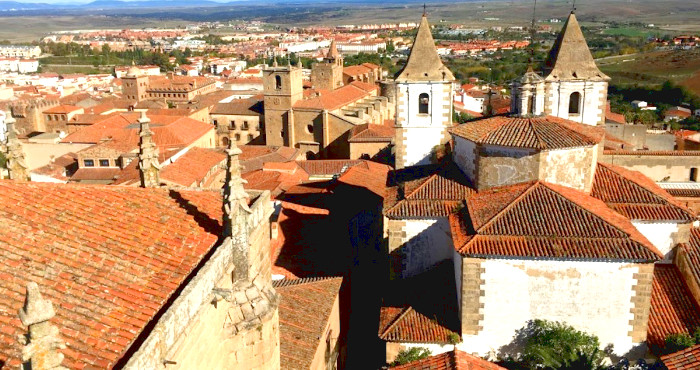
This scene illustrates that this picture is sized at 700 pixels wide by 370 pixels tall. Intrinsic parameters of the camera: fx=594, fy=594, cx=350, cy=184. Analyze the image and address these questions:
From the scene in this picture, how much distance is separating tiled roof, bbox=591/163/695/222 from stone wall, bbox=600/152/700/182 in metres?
6.93

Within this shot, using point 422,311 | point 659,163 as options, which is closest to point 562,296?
point 422,311

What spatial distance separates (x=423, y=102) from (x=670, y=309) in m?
10.1

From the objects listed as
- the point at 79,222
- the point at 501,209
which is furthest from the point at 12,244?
the point at 501,209

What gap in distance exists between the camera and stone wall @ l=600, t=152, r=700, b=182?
21.9 m

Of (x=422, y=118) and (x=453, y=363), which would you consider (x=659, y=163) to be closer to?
(x=422, y=118)

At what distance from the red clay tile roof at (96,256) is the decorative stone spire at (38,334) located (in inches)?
37.1

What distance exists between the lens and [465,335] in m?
13.1

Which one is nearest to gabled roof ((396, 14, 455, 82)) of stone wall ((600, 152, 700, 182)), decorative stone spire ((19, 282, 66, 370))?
stone wall ((600, 152, 700, 182))

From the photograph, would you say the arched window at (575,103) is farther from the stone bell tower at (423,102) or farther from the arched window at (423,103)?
the arched window at (423,103)

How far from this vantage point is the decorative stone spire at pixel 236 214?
7832 millimetres

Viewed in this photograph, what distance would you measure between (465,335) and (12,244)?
9386 millimetres

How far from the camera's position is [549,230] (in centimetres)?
1249

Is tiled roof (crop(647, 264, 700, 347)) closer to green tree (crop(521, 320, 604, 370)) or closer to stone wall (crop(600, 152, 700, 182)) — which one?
green tree (crop(521, 320, 604, 370))

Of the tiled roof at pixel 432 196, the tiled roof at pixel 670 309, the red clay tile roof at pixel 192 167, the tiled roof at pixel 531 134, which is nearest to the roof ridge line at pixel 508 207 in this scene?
the tiled roof at pixel 531 134
